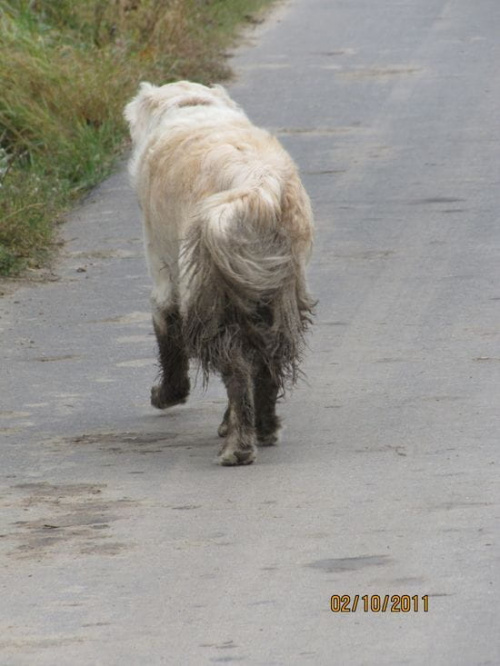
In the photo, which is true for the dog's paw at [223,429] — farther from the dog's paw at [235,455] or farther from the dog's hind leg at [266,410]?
the dog's paw at [235,455]

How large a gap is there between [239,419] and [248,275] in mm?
626

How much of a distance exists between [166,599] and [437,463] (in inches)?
67.1

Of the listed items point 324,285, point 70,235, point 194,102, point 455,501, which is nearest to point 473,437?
point 455,501

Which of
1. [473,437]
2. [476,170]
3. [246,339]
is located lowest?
[476,170]

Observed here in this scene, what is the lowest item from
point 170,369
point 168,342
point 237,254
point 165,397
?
point 165,397

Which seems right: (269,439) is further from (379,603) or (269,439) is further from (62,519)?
(379,603)

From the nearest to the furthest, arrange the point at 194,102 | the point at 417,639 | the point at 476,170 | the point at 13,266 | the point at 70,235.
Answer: the point at 417,639 → the point at 194,102 → the point at 13,266 → the point at 70,235 → the point at 476,170

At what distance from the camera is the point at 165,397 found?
7.61m

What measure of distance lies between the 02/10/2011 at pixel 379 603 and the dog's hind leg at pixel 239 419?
177 cm

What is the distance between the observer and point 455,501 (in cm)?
588

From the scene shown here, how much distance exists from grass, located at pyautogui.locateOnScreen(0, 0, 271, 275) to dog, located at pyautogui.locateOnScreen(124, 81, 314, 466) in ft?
12.3

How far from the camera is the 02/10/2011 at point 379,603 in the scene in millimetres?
4797

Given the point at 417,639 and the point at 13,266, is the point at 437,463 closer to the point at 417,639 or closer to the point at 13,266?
the point at 417,639

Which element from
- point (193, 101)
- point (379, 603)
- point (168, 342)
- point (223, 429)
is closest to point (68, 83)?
point (193, 101)
